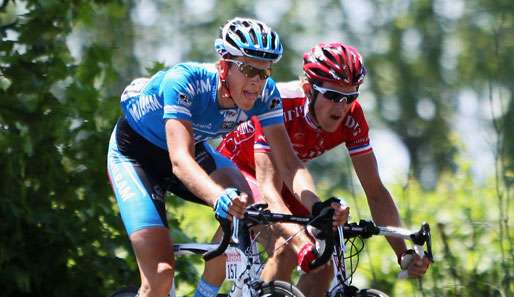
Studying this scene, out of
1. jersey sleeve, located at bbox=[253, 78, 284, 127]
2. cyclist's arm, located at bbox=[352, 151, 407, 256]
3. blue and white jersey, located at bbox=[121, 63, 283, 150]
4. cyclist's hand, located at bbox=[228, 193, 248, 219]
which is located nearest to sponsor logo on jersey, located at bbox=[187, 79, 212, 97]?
blue and white jersey, located at bbox=[121, 63, 283, 150]

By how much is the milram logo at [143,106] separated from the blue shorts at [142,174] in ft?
0.39

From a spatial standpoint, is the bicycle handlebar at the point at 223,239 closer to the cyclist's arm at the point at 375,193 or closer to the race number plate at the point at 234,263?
the race number plate at the point at 234,263

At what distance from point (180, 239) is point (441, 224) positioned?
1.84 m

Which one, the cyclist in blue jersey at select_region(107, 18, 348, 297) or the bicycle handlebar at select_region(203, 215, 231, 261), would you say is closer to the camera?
the bicycle handlebar at select_region(203, 215, 231, 261)

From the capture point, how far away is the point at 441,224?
9742 millimetres

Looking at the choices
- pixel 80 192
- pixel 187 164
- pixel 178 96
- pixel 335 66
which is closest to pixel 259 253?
pixel 187 164

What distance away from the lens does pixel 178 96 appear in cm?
743

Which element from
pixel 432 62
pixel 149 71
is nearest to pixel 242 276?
pixel 149 71

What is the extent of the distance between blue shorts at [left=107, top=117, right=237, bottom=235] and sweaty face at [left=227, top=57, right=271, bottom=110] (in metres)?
0.67

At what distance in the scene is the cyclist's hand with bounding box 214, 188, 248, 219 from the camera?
686cm

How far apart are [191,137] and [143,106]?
0.60 metres

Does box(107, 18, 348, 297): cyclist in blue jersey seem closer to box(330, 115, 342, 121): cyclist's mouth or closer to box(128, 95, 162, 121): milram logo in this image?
box(128, 95, 162, 121): milram logo

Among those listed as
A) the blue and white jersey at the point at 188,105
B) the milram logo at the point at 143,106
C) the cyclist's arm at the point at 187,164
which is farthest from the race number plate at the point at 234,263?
the milram logo at the point at 143,106

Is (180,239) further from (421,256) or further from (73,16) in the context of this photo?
(421,256)
